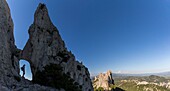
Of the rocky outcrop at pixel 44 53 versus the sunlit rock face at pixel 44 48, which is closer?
the rocky outcrop at pixel 44 53

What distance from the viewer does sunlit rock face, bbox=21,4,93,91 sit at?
74.9 meters

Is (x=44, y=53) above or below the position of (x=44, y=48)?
below

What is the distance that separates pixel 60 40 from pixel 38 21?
41.7 feet

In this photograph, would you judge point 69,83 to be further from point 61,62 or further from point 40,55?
point 40,55

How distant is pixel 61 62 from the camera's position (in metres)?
76.9

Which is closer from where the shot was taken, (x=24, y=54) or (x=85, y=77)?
(x=24, y=54)

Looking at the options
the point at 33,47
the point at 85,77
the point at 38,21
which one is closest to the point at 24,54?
the point at 33,47

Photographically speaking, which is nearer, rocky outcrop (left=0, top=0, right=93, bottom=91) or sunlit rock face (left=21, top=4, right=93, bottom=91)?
rocky outcrop (left=0, top=0, right=93, bottom=91)

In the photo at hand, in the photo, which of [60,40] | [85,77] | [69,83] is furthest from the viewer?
[85,77]

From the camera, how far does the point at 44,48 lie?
251 ft

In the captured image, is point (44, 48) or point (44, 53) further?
point (44, 48)

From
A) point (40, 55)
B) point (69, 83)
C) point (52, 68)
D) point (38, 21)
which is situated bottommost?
point (69, 83)

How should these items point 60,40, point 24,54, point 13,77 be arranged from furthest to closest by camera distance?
point 60,40, point 24,54, point 13,77

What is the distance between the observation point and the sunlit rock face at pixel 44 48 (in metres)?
74.9
